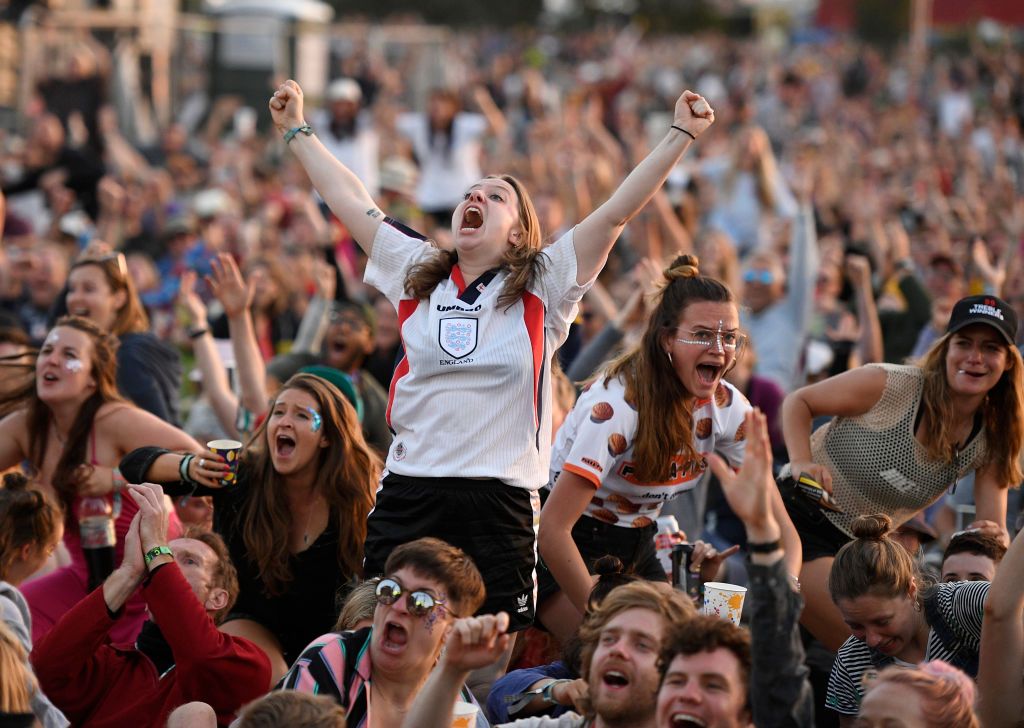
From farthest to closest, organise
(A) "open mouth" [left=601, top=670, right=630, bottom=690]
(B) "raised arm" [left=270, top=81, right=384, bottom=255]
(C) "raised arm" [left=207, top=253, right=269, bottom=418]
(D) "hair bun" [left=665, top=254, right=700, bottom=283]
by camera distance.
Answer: (C) "raised arm" [left=207, top=253, right=269, bottom=418] < (D) "hair bun" [left=665, top=254, right=700, bottom=283] < (B) "raised arm" [left=270, top=81, right=384, bottom=255] < (A) "open mouth" [left=601, top=670, right=630, bottom=690]

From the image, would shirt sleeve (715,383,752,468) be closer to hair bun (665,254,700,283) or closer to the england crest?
hair bun (665,254,700,283)

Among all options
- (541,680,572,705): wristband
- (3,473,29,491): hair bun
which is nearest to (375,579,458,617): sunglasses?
(541,680,572,705): wristband

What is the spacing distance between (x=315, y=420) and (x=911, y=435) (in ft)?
7.27

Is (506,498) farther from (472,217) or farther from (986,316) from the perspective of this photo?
(986,316)

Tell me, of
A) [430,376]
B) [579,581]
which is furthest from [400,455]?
[579,581]

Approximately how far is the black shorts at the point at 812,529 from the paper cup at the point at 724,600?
1086 mm

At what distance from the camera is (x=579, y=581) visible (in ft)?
15.4

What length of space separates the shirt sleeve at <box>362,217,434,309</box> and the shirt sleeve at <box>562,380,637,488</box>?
755 millimetres

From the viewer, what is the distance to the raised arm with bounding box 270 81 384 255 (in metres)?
4.76

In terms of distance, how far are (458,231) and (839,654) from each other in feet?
6.13

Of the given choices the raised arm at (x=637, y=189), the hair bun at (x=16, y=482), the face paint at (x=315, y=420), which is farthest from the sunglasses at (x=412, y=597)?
the hair bun at (x=16, y=482)

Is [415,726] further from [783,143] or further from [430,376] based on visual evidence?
[783,143]

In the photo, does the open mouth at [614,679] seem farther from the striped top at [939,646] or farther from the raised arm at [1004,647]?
the raised arm at [1004,647]

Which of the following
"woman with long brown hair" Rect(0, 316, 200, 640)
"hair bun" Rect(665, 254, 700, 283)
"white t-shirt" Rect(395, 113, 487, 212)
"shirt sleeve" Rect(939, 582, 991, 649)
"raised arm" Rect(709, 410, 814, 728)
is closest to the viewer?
A: "raised arm" Rect(709, 410, 814, 728)
